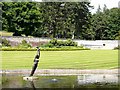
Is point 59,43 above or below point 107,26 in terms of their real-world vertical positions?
below

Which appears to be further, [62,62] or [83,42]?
[83,42]

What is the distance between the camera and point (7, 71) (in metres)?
12.2

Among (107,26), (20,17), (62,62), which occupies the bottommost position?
(62,62)

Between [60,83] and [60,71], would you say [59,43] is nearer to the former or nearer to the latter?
[60,71]

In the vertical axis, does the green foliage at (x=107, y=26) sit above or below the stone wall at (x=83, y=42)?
above

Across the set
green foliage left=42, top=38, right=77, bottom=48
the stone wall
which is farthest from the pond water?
the stone wall

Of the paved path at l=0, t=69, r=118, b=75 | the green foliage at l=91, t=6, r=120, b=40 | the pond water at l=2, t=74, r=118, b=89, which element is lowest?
the paved path at l=0, t=69, r=118, b=75

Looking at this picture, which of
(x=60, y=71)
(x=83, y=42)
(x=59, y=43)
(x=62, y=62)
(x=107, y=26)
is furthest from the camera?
(x=107, y=26)

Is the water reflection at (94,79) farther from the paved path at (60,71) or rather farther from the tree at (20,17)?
the tree at (20,17)

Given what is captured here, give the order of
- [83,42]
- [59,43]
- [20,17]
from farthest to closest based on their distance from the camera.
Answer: [20,17] → [83,42] → [59,43]

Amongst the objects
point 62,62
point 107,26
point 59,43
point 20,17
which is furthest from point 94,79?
point 107,26

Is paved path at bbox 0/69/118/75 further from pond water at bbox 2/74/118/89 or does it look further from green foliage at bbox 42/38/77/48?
green foliage at bbox 42/38/77/48

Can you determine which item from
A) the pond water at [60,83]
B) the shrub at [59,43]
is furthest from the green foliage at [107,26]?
the pond water at [60,83]

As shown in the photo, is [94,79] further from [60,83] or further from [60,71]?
[60,71]
